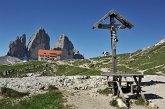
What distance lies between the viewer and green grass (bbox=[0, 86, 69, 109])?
22.1 metres

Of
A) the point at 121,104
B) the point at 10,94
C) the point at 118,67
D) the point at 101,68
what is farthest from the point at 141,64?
the point at 121,104

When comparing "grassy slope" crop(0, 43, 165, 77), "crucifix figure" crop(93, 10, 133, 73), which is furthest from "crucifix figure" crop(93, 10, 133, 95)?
"grassy slope" crop(0, 43, 165, 77)

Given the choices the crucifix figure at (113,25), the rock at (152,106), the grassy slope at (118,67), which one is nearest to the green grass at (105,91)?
the crucifix figure at (113,25)

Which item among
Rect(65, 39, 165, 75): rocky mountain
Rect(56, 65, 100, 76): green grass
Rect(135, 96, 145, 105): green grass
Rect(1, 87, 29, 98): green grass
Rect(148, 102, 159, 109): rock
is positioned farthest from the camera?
Rect(56, 65, 100, 76): green grass

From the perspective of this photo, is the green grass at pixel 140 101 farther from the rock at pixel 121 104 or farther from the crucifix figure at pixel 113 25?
the crucifix figure at pixel 113 25

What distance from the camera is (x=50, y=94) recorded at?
88.0ft

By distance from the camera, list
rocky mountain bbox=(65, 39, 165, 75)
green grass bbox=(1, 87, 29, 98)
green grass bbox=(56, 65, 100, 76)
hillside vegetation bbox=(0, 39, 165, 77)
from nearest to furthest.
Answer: green grass bbox=(1, 87, 29, 98)
rocky mountain bbox=(65, 39, 165, 75)
hillside vegetation bbox=(0, 39, 165, 77)
green grass bbox=(56, 65, 100, 76)

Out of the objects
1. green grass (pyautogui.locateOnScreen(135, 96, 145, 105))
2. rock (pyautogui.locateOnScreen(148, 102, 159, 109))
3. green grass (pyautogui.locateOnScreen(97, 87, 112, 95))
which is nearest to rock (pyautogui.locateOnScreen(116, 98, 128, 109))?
green grass (pyautogui.locateOnScreen(135, 96, 145, 105))

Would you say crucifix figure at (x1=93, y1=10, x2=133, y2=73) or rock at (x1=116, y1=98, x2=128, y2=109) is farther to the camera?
crucifix figure at (x1=93, y1=10, x2=133, y2=73)

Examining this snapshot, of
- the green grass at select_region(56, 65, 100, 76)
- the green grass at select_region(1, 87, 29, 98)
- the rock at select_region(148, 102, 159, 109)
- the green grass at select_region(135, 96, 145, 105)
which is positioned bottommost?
the rock at select_region(148, 102, 159, 109)

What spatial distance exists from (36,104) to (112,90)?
24.9 feet

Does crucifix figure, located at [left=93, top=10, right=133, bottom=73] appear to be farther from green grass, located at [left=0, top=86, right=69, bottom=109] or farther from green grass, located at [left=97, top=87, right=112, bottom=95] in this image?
green grass, located at [left=0, top=86, right=69, bottom=109]

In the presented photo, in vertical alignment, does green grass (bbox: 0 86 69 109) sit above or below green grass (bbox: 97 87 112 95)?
below

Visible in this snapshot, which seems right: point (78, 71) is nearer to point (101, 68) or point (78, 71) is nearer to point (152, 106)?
point (101, 68)
